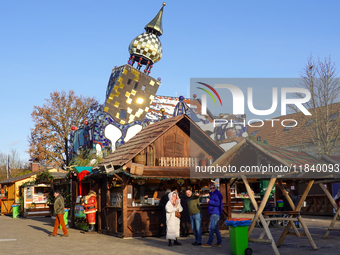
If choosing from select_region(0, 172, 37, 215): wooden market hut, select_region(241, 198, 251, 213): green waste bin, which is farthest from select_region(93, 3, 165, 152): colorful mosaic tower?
select_region(241, 198, 251, 213): green waste bin

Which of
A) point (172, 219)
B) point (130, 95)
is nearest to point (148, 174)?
point (172, 219)

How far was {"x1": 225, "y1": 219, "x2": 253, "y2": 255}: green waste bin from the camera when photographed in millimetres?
10383

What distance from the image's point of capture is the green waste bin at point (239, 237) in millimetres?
10383

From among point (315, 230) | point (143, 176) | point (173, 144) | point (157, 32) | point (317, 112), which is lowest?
point (315, 230)

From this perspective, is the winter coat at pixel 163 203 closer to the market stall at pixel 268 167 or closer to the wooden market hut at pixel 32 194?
the market stall at pixel 268 167

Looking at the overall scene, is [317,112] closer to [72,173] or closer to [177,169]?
[177,169]

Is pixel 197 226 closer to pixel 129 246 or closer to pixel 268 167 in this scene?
pixel 129 246

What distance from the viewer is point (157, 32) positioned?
119 feet

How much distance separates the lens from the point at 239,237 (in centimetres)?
1056

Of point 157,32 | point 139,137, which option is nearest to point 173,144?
point 139,137

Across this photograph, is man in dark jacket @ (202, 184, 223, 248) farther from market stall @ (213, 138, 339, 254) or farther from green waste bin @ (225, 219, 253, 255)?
green waste bin @ (225, 219, 253, 255)

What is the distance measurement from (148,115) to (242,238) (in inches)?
1128

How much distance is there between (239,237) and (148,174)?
5.66 m

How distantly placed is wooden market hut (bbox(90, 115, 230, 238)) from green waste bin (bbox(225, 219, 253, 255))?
16.4 feet
